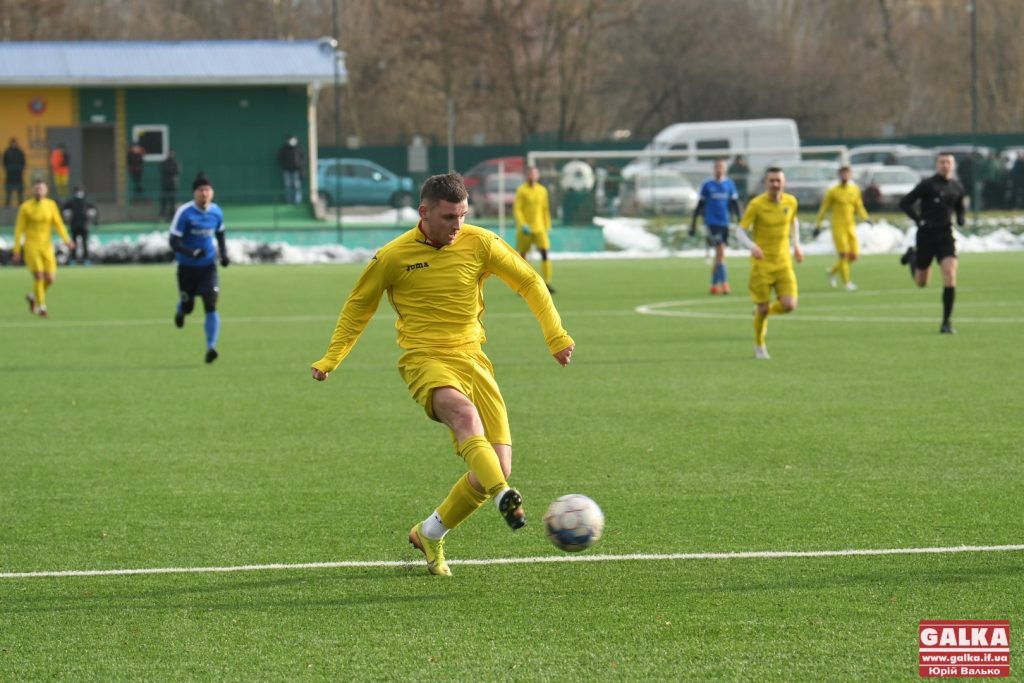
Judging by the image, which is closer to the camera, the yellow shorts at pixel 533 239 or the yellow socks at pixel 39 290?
the yellow socks at pixel 39 290

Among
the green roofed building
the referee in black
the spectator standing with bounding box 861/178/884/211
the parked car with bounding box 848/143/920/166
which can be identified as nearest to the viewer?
the referee in black

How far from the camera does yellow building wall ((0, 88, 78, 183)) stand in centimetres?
4669

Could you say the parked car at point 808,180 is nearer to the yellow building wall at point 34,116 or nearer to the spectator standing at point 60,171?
the spectator standing at point 60,171

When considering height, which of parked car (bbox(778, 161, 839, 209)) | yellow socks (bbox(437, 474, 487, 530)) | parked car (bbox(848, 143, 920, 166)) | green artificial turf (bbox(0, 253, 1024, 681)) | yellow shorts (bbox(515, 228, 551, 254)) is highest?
parked car (bbox(848, 143, 920, 166))

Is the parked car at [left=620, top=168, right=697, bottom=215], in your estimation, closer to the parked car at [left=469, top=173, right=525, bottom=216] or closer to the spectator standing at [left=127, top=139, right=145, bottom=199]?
the parked car at [left=469, top=173, right=525, bottom=216]

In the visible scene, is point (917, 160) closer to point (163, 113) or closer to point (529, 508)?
point (163, 113)

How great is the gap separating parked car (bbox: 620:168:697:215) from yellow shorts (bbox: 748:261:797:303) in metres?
24.3

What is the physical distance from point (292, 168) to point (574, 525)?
1575 inches

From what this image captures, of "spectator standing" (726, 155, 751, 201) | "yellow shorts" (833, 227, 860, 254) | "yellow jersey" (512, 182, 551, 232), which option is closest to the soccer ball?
"yellow jersey" (512, 182, 551, 232)

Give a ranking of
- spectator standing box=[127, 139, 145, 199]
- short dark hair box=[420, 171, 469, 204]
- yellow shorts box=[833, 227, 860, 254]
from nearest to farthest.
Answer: short dark hair box=[420, 171, 469, 204] < yellow shorts box=[833, 227, 860, 254] < spectator standing box=[127, 139, 145, 199]

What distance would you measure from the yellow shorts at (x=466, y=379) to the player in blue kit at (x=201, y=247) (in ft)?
33.2

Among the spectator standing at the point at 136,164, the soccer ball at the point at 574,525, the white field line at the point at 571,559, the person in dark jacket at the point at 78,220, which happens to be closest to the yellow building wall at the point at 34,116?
the spectator standing at the point at 136,164

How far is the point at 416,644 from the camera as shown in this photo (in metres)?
6.20

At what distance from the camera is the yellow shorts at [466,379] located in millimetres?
7445
